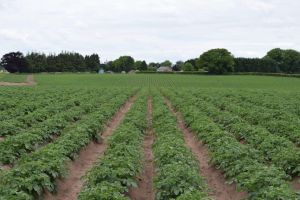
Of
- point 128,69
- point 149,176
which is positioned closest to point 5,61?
point 128,69

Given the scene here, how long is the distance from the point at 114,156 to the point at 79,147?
286 centimetres

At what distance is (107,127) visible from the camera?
20.6m

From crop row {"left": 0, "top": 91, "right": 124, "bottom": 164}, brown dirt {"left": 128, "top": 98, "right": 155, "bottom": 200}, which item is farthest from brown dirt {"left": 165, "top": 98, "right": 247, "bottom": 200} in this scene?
crop row {"left": 0, "top": 91, "right": 124, "bottom": 164}

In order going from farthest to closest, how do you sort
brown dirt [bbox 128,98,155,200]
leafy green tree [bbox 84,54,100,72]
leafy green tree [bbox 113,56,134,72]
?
1. leafy green tree [bbox 113,56,134,72]
2. leafy green tree [bbox 84,54,100,72]
3. brown dirt [bbox 128,98,155,200]

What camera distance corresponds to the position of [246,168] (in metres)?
9.87

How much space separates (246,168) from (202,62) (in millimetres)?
119224

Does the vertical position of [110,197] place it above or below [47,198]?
above

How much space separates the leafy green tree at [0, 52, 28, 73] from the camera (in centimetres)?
13512

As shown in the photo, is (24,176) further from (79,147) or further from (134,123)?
(134,123)

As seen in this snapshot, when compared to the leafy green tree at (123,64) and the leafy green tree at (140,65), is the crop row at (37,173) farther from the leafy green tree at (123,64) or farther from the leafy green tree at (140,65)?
the leafy green tree at (123,64)

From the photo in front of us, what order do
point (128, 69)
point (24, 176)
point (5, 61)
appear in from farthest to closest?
point (128, 69) < point (5, 61) < point (24, 176)

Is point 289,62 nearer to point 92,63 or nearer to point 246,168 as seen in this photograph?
point 92,63

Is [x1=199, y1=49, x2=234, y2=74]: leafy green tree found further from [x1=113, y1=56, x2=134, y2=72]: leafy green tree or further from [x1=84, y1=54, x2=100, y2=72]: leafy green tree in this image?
[x1=113, y1=56, x2=134, y2=72]: leafy green tree

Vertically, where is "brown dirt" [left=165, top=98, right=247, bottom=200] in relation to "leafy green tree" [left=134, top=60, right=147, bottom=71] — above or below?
above
